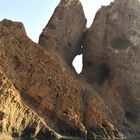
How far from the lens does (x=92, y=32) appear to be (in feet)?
259

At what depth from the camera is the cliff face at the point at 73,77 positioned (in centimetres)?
5141

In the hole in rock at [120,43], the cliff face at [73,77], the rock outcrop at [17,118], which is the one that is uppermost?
the hole in rock at [120,43]

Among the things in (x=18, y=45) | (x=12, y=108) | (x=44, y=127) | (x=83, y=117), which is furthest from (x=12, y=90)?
(x=83, y=117)

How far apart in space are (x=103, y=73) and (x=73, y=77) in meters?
13.8

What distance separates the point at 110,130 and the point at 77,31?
2262cm

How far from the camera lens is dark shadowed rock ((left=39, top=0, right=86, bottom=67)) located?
237 feet

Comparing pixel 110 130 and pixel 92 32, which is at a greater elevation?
pixel 92 32

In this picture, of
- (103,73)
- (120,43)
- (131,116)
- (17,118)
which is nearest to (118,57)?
(120,43)

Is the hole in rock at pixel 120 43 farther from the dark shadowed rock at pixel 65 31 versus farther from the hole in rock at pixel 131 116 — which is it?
the hole in rock at pixel 131 116

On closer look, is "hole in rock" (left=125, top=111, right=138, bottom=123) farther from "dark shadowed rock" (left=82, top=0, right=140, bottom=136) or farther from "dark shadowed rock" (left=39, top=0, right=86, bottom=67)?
"dark shadowed rock" (left=39, top=0, right=86, bottom=67)

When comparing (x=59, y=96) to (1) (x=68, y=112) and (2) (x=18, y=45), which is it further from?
(2) (x=18, y=45)

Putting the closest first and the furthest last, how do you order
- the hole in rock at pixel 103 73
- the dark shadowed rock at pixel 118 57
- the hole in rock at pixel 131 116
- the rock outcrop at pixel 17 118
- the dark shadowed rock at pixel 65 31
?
the rock outcrop at pixel 17 118 → the dark shadowed rock at pixel 65 31 → the hole in rock at pixel 131 116 → the dark shadowed rock at pixel 118 57 → the hole in rock at pixel 103 73

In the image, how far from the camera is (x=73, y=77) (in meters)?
64.4

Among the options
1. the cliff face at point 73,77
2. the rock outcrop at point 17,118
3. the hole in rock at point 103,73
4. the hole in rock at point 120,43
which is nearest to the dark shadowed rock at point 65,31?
the cliff face at point 73,77
